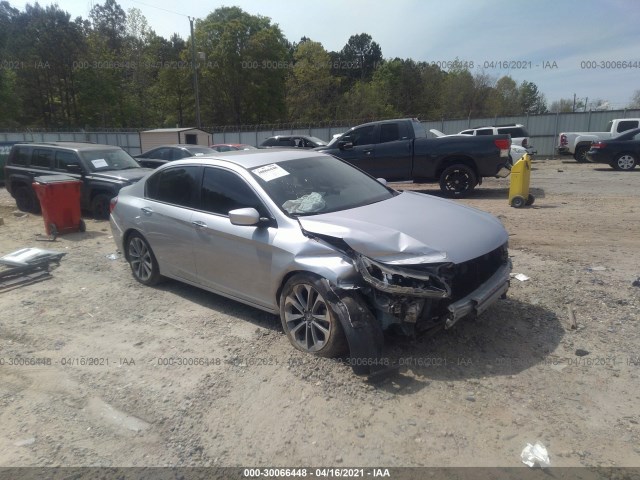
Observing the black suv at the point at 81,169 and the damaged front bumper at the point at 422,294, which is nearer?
the damaged front bumper at the point at 422,294

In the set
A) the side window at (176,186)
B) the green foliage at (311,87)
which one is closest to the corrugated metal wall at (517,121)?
the green foliage at (311,87)

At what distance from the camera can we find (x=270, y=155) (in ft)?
16.0

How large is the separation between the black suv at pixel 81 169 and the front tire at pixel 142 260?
14.1 feet

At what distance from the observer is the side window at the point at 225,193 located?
13.8ft

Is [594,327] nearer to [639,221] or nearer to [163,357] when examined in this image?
[163,357]

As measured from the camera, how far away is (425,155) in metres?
11.3

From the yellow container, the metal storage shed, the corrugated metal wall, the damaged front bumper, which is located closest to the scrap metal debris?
the damaged front bumper

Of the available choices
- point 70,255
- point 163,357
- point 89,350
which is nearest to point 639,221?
point 163,357

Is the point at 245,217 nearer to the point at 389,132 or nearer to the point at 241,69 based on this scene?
the point at 389,132

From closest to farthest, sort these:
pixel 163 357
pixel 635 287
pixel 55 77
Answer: pixel 163 357
pixel 635 287
pixel 55 77

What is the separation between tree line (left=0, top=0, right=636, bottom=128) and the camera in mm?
48406

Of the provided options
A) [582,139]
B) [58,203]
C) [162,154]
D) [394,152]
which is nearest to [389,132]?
[394,152]

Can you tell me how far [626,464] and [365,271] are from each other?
1.89 metres

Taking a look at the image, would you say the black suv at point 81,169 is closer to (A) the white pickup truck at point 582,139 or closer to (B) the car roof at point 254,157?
(B) the car roof at point 254,157
